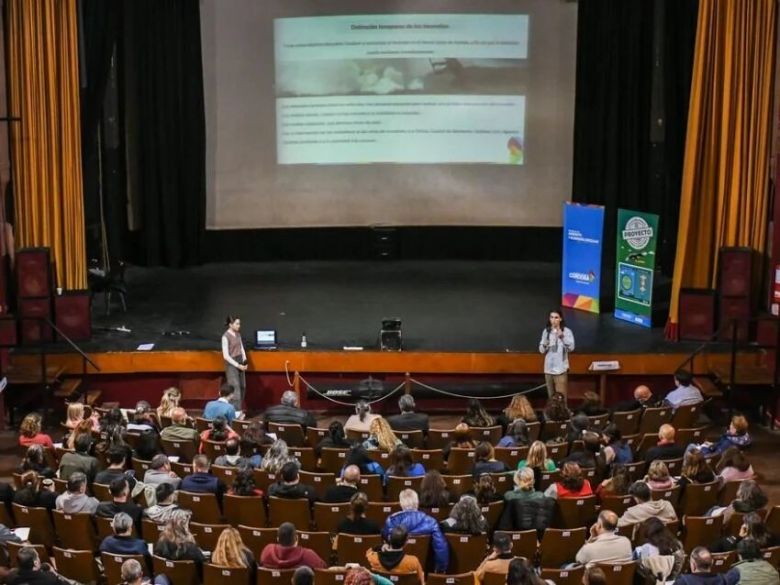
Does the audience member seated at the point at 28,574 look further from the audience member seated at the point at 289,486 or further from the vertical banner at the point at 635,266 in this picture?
the vertical banner at the point at 635,266

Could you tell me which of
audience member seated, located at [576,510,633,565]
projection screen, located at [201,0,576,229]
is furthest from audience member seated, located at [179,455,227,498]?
projection screen, located at [201,0,576,229]

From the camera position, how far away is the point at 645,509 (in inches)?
368

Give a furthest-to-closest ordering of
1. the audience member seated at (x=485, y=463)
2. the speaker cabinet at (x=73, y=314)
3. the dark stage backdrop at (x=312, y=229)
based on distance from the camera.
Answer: the dark stage backdrop at (x=312, y=229) < the speaker cabinet at (x=73, y=314) < the audience member seated at (x=485, y=463)

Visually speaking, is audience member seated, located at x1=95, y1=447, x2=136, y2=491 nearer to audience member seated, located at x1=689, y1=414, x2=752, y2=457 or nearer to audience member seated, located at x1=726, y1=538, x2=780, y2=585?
audience member seated, located at x1=726, y1=538, x2=780, y2=585

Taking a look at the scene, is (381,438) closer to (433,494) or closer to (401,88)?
(433,494)

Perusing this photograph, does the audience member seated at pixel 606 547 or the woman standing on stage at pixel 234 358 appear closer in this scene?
the audience member seated at pixel 606 547

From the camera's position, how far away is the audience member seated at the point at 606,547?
8.56 meters

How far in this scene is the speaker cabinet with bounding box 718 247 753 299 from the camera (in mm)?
14898

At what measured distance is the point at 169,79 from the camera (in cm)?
1884

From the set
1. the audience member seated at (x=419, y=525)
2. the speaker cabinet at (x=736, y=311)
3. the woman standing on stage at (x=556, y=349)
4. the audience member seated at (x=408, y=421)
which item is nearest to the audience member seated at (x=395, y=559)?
the audience member seated at (x=419, y=525)

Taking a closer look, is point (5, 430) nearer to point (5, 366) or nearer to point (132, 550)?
point (5, 366)

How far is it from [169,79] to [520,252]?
5.88 meters

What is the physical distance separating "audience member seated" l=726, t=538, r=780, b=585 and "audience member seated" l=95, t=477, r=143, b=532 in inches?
164

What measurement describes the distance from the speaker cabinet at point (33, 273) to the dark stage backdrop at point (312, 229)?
9.65ft
